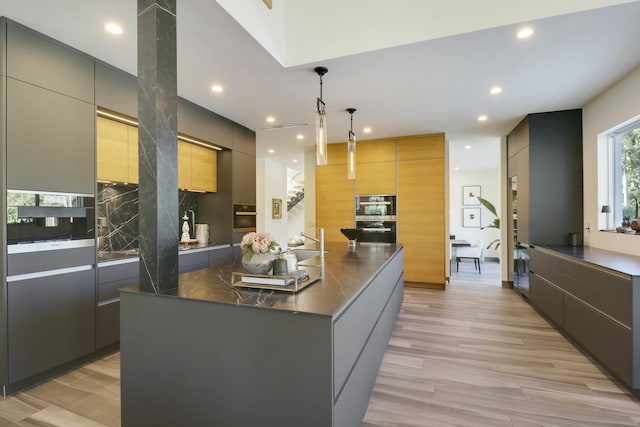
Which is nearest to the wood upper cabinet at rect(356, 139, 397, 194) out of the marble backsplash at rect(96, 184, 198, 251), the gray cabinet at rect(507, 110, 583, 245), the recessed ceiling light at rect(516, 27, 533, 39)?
the gray cabinet at rect(507, 110, 583, 245)

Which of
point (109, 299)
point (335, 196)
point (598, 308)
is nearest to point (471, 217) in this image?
point (335, 196)

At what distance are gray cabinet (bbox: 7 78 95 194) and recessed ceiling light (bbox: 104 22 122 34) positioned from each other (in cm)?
70

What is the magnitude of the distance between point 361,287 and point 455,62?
2.36 meters

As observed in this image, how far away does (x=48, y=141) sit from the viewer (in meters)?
2.50

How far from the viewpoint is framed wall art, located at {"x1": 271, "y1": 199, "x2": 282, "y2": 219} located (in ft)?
29.0

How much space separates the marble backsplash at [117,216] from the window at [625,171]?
18.7 ft

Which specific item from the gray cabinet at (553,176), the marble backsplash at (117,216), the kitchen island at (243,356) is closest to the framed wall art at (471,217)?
the gray cabinet at (553,176)

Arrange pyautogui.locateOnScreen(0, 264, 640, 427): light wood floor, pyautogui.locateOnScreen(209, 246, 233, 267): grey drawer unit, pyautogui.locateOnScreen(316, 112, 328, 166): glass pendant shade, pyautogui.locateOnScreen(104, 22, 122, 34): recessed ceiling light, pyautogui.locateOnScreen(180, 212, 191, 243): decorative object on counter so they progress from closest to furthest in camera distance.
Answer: pyautogui.locateOnScreen(0, 264, 640, 427): light wood floor < pyautogui.locateOnScreen(104, 22, 122, 34): recessed ceiling light < pyautogui.locateOnScreen(316, 112, 328, 166): glass pendant shade < pyautogui.locateOnScreen(209, 246, 233, 267): grey drawer unit < pyautogui.locateOnScreen(180, 212, 191, 243): decorative object on counter

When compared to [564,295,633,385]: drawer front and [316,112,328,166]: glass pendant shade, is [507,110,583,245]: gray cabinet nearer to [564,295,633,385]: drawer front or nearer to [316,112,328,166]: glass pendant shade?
[564,295,633,385]: drawer front

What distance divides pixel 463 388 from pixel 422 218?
3.68 meters

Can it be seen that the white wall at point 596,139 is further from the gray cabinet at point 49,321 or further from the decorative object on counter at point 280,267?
the gray cabinet at point 49,321

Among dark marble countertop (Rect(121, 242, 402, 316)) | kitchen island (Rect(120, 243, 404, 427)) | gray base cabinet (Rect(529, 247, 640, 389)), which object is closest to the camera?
kitchen island (Rect(120, 243, 404, 427))

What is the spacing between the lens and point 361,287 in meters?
1.85

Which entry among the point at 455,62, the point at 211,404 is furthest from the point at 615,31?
the point at 211,404
